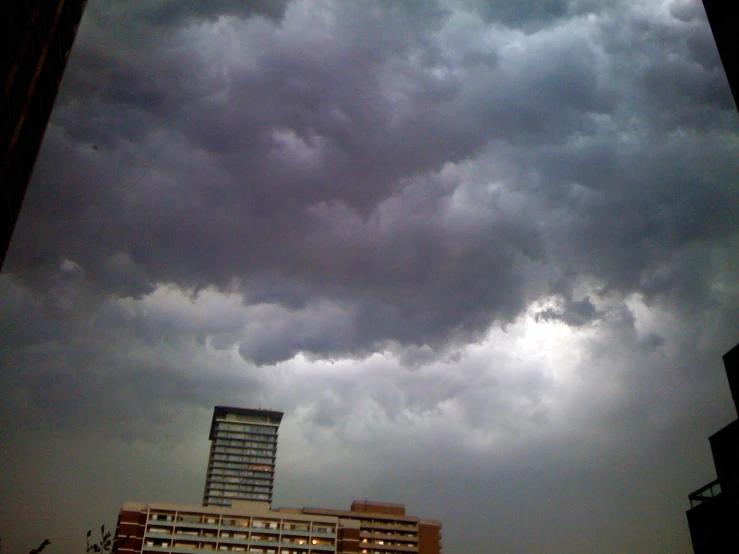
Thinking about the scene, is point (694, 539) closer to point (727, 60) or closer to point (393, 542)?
point (727, 60)

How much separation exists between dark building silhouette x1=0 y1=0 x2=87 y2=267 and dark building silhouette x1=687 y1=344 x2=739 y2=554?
130ft

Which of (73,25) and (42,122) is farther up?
(73,25)

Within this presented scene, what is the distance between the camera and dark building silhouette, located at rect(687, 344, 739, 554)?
27484 mm

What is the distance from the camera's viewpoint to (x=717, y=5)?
22750 mm

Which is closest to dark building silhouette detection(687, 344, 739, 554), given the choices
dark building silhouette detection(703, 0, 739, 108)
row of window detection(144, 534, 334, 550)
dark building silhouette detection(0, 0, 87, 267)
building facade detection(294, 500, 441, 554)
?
dark building silhouette detection(703, 0, 739, 108)

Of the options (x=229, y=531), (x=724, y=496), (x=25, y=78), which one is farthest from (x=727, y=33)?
(x=229, y=531)

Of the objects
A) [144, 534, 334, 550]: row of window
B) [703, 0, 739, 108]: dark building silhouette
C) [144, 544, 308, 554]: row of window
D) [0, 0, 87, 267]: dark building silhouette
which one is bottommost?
[144, 544, 308, 554]: row of window

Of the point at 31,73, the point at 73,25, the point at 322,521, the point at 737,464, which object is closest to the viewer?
the point at 737,464

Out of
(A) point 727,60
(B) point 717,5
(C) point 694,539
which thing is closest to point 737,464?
(C) point 694,539

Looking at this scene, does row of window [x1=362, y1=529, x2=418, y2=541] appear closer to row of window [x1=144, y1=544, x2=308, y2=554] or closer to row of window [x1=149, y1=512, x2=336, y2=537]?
row of window [x1=149, y1=512, x2=336, y2=537]

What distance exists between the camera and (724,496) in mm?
28406

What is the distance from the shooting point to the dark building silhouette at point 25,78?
30.5 m

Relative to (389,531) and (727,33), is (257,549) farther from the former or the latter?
(727,33)

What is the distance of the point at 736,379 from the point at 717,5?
17071mm
